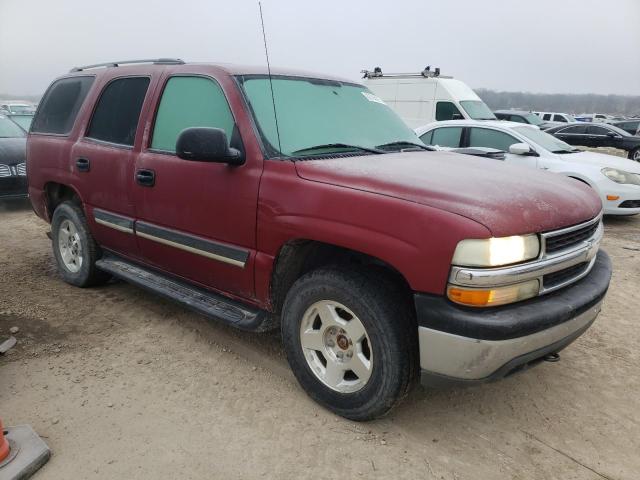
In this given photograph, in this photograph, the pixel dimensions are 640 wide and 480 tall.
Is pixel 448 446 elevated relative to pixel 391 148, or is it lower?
lower

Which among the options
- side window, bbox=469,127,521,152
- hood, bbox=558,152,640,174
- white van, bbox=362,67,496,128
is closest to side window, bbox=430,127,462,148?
side window, bbox=469,127,521,152

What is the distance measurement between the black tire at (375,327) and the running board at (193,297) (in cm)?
41

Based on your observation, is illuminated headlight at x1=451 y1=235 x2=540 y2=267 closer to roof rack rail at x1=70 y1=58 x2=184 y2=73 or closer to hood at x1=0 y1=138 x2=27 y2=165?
roof rack rail at x1=70 y1=58 x2=184 y2=73

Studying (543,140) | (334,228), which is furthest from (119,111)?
(543,140)

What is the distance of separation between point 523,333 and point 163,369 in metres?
2.18

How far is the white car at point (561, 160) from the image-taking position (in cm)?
751

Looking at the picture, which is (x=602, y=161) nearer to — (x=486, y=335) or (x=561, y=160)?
(x=561, y=160)

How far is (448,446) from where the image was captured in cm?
258

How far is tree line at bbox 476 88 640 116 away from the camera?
54.7 m

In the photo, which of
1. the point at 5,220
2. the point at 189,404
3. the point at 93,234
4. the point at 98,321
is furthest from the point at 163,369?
the point at 5,220

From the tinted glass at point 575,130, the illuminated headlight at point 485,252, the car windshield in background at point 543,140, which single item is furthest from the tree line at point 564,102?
the illuminated headlight at point 485,252

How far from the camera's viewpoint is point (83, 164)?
161 inches

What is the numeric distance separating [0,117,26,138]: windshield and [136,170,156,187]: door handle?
6.48 meters

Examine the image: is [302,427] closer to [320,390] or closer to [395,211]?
[320,390]
